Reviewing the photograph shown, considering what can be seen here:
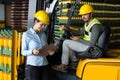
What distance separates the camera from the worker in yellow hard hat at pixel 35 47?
4269 millimetres

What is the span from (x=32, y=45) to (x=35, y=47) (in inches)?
1.9

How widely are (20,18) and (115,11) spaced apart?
4.31 meters

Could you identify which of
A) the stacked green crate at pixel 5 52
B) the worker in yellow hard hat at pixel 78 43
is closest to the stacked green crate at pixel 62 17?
the worker in yellow hard hat at pixel 78 43

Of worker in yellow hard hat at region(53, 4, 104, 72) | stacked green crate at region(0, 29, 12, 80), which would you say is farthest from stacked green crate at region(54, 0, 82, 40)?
stacked green crate at region(0, 29, 12, 80)

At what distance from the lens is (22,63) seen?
15.8 feet

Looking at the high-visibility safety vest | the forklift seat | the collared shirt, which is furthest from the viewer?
the high-visibility safety vest

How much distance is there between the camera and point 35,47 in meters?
4.27

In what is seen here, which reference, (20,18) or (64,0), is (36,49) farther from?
(20,18)

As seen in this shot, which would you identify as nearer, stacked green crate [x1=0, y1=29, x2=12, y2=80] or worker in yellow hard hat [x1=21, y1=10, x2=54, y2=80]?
worker in yellow hard hat [x1=21, y1=10, x2=54, y2=80]

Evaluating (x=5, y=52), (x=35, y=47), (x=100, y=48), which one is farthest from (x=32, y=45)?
(x=100, y=48)

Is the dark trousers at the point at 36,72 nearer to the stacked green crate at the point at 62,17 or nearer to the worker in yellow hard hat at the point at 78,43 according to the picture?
the worker in yellow hard hat at the point at 78,43

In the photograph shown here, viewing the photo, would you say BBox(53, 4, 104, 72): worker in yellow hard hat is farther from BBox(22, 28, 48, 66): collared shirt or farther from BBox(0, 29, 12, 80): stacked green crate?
BBox(0, 29, 12, 80): stacked green crate

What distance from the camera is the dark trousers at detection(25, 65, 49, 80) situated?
4.32 meters

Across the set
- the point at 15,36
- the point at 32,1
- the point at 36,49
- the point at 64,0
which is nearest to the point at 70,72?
the point at 36,49
